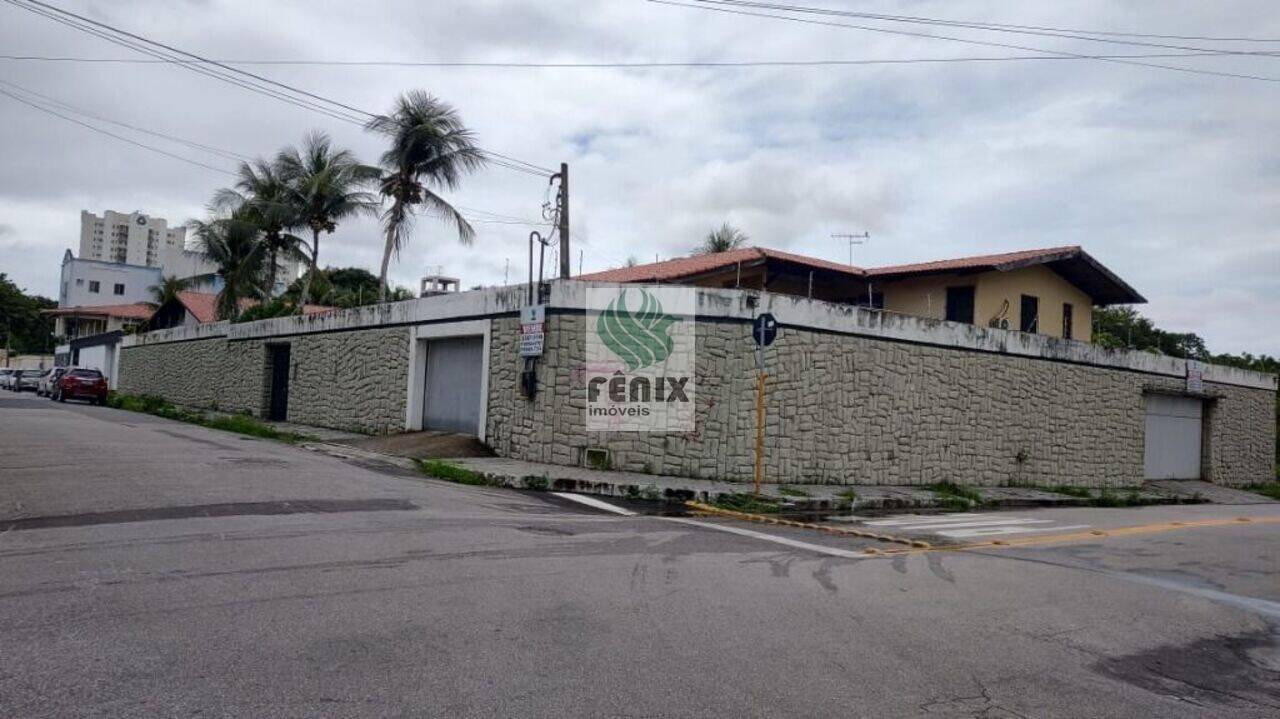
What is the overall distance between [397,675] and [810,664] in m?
2.33

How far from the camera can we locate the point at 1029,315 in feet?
85.8

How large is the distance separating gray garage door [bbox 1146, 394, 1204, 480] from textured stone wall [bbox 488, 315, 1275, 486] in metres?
3.60

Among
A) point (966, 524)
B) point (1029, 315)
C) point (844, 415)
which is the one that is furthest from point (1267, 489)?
point (966, 524)

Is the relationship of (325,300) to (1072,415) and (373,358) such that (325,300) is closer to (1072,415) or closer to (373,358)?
(373,358)

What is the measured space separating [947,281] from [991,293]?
1234 mm

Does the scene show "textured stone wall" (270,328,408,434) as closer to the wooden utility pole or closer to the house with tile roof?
the wooden utility pole

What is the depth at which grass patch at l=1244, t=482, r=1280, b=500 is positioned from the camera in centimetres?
2754

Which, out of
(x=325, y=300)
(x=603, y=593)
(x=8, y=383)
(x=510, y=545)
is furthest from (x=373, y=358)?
(x=8, y=383)

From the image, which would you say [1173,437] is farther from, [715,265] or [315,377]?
[315,377]

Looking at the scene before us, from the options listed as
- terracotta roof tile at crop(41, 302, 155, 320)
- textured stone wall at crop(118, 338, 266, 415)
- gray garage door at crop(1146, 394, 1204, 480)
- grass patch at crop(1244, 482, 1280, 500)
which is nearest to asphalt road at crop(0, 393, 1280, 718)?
gray garage door at crop(1146, 394, 1204, 480)

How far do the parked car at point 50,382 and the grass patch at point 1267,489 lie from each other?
4496 centimetres

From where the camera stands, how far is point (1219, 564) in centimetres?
992

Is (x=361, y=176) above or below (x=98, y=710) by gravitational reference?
above

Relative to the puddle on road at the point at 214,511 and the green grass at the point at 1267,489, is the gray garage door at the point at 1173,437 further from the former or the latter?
the puddle on road at the point at 214,511
